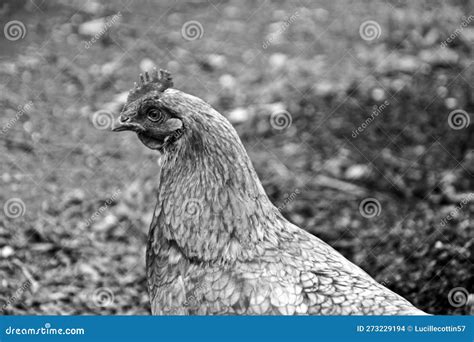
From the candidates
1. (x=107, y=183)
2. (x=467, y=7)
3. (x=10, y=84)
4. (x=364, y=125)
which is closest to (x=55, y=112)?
(x=10, y=84)

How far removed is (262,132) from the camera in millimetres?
4426

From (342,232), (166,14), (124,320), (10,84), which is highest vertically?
(166,14)

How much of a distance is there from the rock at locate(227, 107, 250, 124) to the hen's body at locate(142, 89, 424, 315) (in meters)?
1.69

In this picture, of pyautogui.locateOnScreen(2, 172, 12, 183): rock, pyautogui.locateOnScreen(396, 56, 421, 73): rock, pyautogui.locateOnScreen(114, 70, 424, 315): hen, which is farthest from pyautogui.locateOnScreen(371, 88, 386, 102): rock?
pyautogui.locateOnScreen(2, 172, 12, 183): rock

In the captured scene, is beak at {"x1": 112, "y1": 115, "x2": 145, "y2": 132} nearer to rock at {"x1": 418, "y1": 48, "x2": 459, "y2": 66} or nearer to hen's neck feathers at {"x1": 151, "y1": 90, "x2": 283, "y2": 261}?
hen's neck feathers at {"x1": 151, "y1": 90, "x2": 283, "y2": 261}

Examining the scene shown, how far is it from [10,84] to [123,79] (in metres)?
0.77

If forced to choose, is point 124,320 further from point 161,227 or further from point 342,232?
point 342,232

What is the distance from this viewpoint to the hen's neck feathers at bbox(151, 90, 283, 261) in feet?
8.67

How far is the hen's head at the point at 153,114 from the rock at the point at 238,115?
5.45 ft

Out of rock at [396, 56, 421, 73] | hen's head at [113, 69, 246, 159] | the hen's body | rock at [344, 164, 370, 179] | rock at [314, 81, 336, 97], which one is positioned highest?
rock at [396, 56, 421, 73]

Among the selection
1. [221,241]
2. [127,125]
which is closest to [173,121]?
[127,125]

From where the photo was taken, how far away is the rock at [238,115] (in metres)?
4.45

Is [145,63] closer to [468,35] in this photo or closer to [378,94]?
[378,94]

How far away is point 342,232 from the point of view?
4.16 metres
